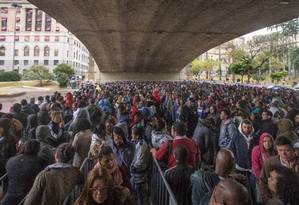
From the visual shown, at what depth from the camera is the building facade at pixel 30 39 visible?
113 m

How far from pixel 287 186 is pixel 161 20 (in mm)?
20383

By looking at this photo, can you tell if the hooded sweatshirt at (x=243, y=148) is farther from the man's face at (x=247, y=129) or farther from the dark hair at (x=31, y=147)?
the dark hair at (x=31, y=147)

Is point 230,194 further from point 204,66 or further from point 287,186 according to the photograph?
point 204,66

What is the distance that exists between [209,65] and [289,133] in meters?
94.2

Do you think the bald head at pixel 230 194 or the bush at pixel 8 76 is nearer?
the bald head at pixel 230 194

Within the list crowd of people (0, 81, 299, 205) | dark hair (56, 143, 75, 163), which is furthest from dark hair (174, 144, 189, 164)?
dark hair (56, 143, 75, 163)

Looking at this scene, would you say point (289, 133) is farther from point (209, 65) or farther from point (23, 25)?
point (23, 25)

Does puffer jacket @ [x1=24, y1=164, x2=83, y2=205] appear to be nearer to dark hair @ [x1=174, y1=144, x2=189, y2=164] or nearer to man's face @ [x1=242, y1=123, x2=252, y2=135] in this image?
dark hair @ [x1=174, y1=144, x2=189, y2=164]

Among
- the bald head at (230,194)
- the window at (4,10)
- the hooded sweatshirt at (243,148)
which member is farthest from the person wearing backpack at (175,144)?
the window at (4,10)

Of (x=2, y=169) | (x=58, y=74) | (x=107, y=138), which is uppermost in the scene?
(x=58, y=74)

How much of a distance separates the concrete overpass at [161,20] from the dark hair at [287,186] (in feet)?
50.3

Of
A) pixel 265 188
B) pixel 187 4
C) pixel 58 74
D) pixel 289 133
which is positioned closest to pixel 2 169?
pixel 265 188

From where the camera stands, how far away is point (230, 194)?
2625mm

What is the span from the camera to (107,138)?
241 inches
